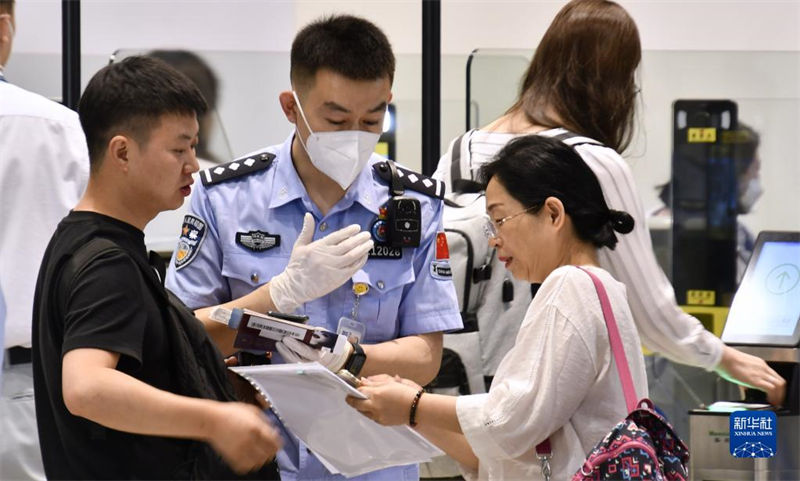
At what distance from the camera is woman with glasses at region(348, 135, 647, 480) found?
1981 millimetres

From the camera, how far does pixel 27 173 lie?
3186 millimetres

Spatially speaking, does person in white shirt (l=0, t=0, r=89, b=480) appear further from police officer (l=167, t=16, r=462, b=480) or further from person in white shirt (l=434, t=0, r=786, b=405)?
person in white shirt (l=434, t=0, r=786, b=405)

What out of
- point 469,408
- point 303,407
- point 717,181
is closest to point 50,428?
point 303,407

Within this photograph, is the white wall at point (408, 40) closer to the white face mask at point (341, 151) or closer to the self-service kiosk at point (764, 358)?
the self-service kiosk at point (764, 358)

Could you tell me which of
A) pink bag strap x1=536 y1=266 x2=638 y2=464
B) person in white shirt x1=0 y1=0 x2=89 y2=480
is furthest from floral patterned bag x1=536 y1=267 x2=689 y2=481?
person in white shirt x1=0 y1=0 x2=89 y2=480

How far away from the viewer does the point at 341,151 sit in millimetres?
2352

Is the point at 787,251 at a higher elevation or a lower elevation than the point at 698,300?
higher

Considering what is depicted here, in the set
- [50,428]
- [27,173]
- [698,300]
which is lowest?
[698,300]

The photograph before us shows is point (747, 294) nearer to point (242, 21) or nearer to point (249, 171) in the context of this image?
point (249, 171)

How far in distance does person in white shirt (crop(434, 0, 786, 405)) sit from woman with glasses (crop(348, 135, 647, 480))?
0.52 m

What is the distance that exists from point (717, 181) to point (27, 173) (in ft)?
8.64

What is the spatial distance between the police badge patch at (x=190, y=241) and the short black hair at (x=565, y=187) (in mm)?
628

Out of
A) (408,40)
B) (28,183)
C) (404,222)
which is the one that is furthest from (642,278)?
(408,40)

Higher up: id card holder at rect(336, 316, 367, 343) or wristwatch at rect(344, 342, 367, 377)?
id card holder at rect(336, 316, 367, 343)
